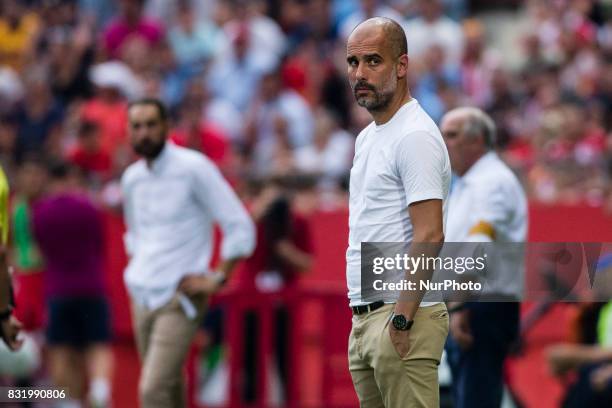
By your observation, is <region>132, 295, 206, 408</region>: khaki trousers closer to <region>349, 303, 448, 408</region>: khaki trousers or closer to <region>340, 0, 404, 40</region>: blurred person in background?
<region>349, 303, 448, 408</region>: khaki trousers

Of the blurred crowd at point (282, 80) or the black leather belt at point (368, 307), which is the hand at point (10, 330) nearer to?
the black leather belt at point (368, 307)

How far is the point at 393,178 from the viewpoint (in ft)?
21.0

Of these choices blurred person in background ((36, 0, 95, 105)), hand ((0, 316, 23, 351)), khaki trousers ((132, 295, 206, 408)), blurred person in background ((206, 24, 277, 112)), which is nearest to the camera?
hand ((0, 316, 23, 351))

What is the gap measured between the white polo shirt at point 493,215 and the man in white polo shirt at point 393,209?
70.7 inches

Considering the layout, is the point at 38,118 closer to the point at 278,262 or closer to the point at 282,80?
the point at 282,80

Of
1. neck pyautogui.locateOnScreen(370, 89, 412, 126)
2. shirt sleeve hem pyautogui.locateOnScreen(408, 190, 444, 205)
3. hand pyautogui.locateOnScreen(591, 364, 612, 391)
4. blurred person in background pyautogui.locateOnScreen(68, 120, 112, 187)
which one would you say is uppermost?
blurred person in background pyautogui.locateOnScreen(68, 120, 112, 187)

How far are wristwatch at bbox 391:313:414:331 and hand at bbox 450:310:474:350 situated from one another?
218 centimetres

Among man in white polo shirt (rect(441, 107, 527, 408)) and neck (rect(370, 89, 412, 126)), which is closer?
neck (rect(370, 89, 412, 126))

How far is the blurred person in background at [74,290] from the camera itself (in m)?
13.0


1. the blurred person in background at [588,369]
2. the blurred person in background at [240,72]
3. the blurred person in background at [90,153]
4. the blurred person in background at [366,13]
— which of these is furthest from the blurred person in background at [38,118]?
the blurred person in background at [588,369]

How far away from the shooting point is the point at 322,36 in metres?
18.0

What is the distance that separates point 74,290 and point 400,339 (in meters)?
7.17

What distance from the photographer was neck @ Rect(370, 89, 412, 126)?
6.52 meters

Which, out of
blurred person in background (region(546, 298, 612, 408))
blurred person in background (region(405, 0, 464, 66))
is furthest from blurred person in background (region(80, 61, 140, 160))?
blurred person in background (region(546, 298, 612, 408))
